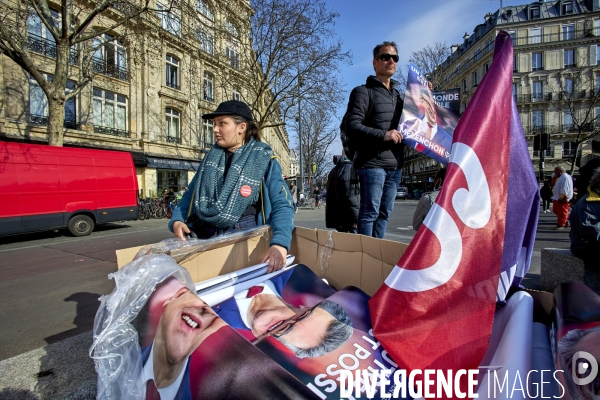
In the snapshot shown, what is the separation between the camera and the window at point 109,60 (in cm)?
1774

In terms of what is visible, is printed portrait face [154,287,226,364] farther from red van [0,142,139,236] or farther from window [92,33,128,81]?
window [92,33,128,81]

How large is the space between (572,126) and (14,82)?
55.4 meters

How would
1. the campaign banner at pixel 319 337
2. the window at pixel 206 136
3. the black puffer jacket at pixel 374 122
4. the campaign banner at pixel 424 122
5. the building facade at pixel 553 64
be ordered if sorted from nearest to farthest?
1. the campaign banner at pixel 319 337
2. the campaign banner at pixel 424 122
3. the black puffer jacket at pixel 374 122
4. the window at pixel 206 136
5. the building facade at pixel 553 64

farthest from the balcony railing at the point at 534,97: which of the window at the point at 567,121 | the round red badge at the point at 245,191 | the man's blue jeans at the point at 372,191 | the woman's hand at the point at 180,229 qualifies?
the woman's hand at the point at 180,229

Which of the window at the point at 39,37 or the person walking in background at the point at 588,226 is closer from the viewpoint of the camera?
the person walking in background at the point at 588,226

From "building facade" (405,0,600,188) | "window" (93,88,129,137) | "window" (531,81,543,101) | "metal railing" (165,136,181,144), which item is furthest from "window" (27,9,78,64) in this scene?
"window" (531,81,543,101)

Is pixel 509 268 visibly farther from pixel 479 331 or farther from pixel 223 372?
pixel 223 372

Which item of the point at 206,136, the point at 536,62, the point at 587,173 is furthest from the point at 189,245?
the point at 536,62

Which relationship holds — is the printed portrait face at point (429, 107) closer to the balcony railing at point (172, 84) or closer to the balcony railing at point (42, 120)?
the balcony railing at point (42, 120)

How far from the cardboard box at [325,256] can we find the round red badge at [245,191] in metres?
0.27

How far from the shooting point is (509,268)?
3.84ft

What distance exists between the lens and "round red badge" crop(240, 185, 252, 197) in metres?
1.94

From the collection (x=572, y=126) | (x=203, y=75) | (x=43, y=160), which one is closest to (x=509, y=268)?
(x=43, y=160)

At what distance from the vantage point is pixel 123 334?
1061 millimetres
